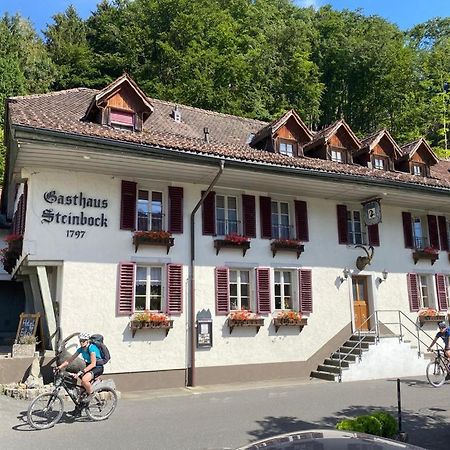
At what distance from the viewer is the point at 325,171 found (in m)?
14.8

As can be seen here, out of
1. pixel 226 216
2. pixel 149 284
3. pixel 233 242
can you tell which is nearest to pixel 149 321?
pixel 149 284

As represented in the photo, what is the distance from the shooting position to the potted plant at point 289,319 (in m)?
14.8

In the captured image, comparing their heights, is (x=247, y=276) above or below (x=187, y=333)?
above

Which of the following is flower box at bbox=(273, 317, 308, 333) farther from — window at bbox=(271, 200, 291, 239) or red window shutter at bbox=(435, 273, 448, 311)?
red window shutter at bbox=(435, 273, 448, 311)

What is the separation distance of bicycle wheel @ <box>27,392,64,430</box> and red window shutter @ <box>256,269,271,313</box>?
23.8ft

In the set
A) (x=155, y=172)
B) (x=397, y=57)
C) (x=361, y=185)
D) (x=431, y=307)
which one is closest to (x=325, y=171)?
(x=361, y=185)

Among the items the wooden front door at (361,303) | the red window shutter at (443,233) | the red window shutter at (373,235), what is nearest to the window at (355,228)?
the red window shutter at (373,235)

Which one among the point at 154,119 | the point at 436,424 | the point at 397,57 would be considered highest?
the point at 397,57

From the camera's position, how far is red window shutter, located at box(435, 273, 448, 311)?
18328mm

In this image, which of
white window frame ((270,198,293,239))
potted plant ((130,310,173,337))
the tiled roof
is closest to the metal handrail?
white window frame ((270,198,293,239))

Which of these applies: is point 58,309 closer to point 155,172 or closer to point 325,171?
point 155,172

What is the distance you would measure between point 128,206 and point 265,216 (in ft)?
14.2

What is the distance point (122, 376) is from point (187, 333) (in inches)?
80.8

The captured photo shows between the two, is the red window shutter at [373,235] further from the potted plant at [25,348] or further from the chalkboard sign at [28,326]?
the potted plant at [25,348]
